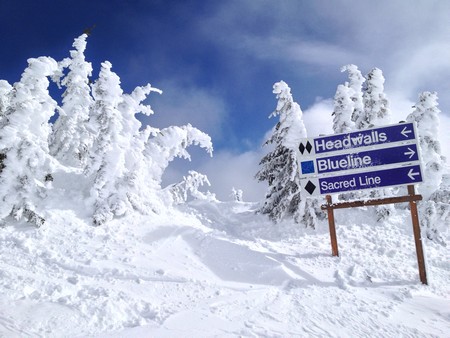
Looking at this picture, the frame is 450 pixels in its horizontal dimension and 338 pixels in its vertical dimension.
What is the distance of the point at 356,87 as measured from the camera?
903 inches

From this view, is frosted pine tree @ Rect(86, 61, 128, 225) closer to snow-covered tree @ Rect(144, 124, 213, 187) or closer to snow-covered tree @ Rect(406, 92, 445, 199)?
snow-covered tree @ Rect(144, 124, 213, 187)

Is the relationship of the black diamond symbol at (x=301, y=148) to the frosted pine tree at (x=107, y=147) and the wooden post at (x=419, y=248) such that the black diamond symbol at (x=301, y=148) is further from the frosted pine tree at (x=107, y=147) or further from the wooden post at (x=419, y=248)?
the frosted pine tree at (x=107, y=147)

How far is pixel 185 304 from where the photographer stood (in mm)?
6488

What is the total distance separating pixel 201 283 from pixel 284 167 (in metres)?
9.32

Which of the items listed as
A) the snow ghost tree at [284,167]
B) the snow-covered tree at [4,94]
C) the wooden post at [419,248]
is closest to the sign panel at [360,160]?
the wooden post at [419,248]

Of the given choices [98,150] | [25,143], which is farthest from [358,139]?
[25,143]

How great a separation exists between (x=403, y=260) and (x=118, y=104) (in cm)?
1339

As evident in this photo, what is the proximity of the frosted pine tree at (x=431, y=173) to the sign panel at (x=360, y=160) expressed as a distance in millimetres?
4949

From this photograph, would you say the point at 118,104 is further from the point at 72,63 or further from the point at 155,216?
the point at 72,63

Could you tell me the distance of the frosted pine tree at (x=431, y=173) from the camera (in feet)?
44.1

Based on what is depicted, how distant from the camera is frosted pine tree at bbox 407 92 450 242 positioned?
44.1ft

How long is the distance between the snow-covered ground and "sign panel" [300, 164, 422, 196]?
7.60 ft

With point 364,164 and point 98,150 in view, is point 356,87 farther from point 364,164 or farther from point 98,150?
point 98,150

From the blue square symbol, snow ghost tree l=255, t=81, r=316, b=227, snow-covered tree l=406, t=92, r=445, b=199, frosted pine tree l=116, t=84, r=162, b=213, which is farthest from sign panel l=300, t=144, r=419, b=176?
snow-covered tree l=406, t=92, r=445, b=199
